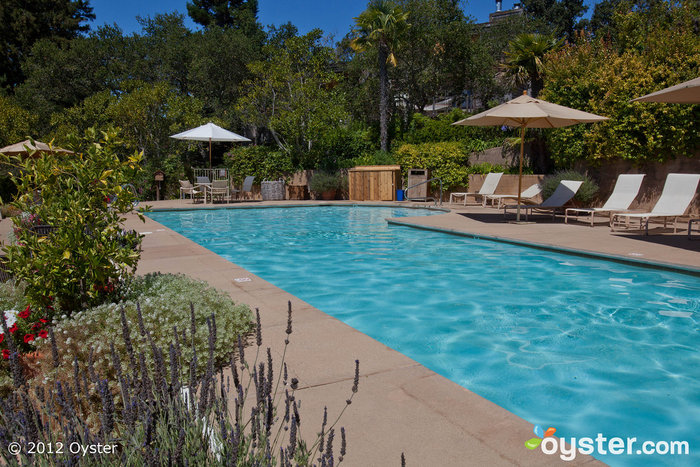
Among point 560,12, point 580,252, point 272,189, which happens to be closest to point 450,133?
point 272,189

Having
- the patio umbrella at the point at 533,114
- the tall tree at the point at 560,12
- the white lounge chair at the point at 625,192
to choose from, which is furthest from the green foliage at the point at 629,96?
the tall tree at the point at 560,12

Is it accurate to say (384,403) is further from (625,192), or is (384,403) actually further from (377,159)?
(377,159)

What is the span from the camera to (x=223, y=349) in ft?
10.9

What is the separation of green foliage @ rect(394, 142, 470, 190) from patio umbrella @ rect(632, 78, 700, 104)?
A: 9.65 metres

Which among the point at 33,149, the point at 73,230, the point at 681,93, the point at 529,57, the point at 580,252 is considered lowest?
the point at 580,252

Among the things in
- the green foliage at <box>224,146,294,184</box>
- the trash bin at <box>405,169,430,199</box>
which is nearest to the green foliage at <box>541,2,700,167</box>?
the trash bin at <box>405,169,430,199</box>

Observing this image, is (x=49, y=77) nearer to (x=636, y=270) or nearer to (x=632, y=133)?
(x=632, y=133)

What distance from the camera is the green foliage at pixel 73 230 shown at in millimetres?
3291

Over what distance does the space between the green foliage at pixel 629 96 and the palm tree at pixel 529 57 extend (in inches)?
157

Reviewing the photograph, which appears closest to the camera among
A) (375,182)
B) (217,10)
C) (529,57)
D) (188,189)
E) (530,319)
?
(530,319)

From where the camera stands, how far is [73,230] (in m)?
3.31

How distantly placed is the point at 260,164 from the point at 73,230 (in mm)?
17522

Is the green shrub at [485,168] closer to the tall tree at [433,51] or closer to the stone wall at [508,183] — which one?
the stone wall at [508,183]

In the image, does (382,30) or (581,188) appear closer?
(581,188)
